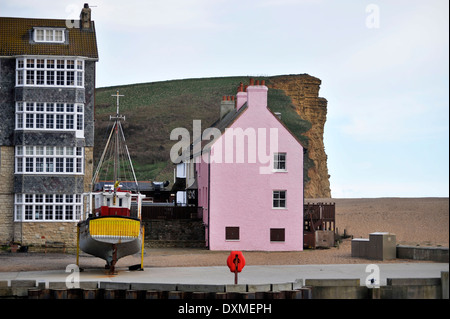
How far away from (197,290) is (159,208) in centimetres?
2800

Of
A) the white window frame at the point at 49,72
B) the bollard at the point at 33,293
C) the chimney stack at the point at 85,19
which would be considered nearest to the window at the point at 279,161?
the white window frame at the point at 49,72

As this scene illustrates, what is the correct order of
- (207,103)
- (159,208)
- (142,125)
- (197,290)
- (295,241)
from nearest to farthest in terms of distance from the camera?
(197,290), (295,241), (159,208), (142,125), (207,103)

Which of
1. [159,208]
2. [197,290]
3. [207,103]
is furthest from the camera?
[207,103]

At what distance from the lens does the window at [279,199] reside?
51406mm

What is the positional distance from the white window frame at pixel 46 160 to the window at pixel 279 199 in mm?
12400

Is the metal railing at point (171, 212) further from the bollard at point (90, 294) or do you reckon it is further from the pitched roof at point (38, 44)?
the bollard at point (90, 294)

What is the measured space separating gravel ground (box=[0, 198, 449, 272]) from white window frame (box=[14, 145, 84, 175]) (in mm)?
5753

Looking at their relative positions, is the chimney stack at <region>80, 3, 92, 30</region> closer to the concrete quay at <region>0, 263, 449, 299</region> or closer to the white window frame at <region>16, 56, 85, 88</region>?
the white window frame at <region>16, 56, 85, 88</region>

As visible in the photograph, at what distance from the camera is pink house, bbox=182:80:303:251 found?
50531mm

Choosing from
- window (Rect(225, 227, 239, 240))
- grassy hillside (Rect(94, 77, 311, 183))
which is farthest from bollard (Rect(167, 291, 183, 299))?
grassy hillside (Rect(94, 77, 311, 183))

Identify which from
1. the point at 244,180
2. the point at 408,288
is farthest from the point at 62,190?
the point at 408,288

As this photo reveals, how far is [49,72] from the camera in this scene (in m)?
51.9
